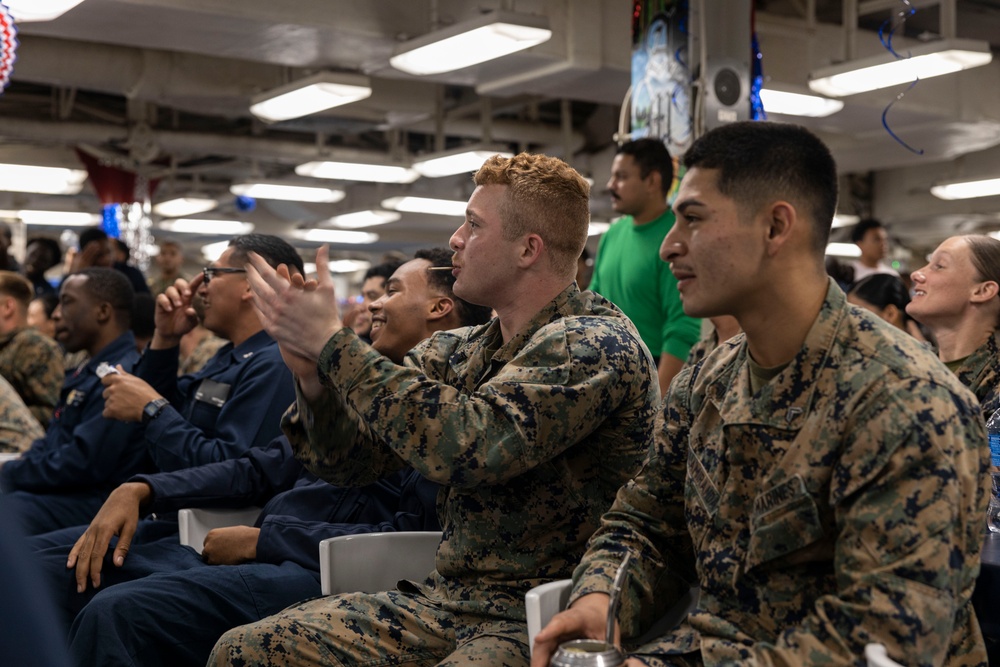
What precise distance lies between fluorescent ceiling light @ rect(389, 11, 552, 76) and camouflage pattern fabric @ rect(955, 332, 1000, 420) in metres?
3.33

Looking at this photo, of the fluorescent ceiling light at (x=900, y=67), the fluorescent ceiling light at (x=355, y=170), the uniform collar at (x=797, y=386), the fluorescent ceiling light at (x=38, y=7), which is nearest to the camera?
the uniform collar at (x=797, y=386)

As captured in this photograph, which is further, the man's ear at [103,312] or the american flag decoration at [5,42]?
the man's ear at [103,312]

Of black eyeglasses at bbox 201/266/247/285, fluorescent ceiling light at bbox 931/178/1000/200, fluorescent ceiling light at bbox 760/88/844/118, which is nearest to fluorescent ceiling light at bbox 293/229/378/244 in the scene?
fluorescent ceiling light at bbox 931/178/1000/200

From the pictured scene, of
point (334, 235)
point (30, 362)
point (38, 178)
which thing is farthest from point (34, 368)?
point (334, 235)

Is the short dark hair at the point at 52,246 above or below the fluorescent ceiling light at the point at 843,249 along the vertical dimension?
above

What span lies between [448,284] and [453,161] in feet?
21.6

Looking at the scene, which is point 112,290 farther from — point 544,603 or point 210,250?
point 210,250

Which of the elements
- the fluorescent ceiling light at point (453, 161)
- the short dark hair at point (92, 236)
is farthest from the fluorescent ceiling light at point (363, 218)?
the short dark hair at point (92, 236)

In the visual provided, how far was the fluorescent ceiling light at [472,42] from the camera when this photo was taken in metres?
5.53

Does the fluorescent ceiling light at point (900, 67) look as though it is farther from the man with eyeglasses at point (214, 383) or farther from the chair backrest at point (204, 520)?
the chair backrest at point (204, 520)

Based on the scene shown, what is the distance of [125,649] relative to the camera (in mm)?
2330

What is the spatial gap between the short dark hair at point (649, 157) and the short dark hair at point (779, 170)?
2.50 meters

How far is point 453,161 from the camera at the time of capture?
9.30m

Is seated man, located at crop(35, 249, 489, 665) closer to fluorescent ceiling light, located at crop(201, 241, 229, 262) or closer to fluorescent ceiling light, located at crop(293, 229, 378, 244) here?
fluorescent ceiling light, located at crop(293, 229, 378, 244)
